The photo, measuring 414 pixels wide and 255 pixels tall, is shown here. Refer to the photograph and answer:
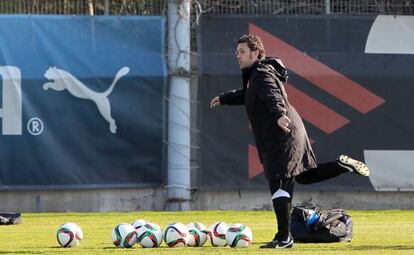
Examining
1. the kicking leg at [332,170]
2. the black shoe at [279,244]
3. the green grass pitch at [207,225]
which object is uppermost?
the kicking leg at [332,170]

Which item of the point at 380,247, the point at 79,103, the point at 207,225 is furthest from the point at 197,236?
the point at 79,103

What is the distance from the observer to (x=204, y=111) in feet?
62.1

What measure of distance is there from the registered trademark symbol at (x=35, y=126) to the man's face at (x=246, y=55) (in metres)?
9.05

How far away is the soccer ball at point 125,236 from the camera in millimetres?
10242

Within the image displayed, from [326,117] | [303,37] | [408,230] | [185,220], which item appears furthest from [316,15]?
[408,230]

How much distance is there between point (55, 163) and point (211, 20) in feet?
12.3

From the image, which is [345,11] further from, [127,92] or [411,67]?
[127,92]

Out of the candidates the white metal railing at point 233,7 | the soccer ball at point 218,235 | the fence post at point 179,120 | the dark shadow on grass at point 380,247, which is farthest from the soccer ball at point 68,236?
the white metal railing at point 233,7

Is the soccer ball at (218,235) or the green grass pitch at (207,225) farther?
the soccer ball at (218,235)

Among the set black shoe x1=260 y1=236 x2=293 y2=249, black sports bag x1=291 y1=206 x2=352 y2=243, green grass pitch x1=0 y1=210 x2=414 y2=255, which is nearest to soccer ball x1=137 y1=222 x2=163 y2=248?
green grass pitch x1=0 y1=210 x2=414 y2=255

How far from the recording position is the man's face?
10.0 meters

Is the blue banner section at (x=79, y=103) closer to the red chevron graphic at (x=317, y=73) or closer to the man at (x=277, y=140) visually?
the red chevron graphic at (x=317, y=73)

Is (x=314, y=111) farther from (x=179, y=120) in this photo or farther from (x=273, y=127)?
(x=273, y=127)

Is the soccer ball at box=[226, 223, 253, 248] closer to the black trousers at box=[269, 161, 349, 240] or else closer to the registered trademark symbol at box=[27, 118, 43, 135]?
the black trousers at box=[269, 161, 349, 240]
